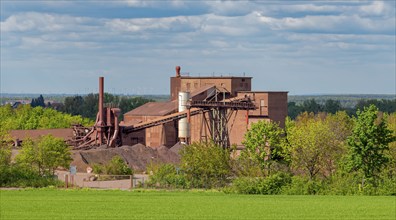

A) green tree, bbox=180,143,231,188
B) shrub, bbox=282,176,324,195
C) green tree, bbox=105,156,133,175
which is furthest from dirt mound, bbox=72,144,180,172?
shrub, bbox=282,176,324,195

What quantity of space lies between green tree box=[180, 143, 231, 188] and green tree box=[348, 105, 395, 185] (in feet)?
27.8

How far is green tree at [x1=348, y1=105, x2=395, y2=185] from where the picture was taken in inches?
2308

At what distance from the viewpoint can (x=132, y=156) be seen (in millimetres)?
85938

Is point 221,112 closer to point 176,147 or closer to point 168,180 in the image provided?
point 176,147

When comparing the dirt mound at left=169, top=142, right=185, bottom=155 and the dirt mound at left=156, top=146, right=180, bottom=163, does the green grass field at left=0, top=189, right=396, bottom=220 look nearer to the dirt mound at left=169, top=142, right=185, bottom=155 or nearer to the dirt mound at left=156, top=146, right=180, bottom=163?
the dirt mound at left=156, top=146, right=180, bottom=163

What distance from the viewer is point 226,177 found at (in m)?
62.6

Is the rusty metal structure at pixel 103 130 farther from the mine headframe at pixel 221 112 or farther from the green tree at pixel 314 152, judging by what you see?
the green tree at pixel 314 152

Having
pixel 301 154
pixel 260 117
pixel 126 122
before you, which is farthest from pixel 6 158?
pixel 126 122

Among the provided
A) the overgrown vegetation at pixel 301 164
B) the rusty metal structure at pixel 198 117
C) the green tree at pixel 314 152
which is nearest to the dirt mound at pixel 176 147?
the rusty metal structure at pixel 198 117

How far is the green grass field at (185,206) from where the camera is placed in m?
39.0

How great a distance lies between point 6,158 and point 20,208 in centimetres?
2052

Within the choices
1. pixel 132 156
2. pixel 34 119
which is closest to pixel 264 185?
pixel 132 156

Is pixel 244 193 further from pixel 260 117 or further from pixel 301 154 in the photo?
pixel 260 117

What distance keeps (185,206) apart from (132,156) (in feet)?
142
